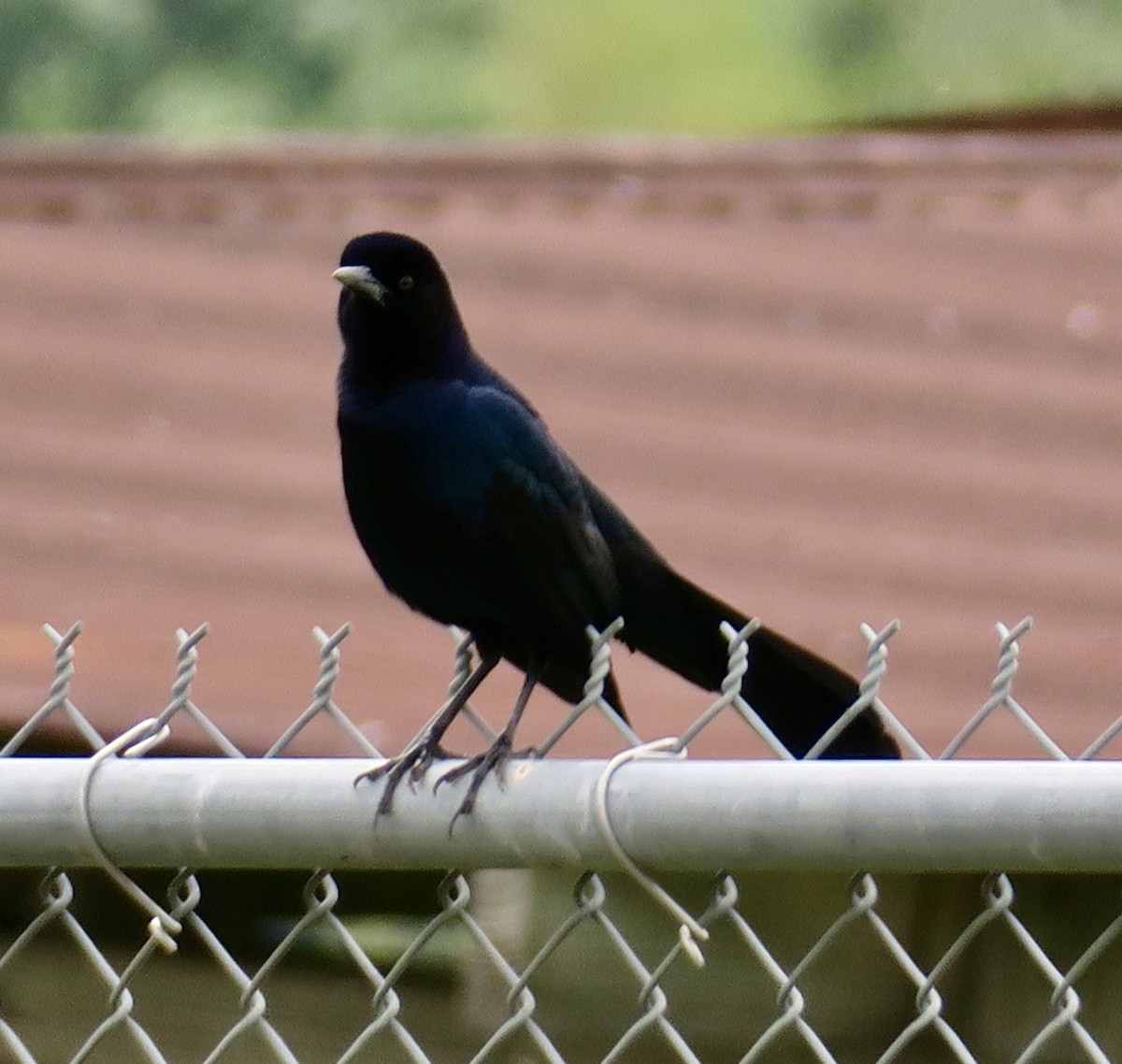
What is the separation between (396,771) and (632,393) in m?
3.45

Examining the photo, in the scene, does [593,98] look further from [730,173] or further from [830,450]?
[830,450]

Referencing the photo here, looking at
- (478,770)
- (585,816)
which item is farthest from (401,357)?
(585,816)

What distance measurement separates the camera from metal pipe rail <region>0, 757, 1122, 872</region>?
4.14 ft

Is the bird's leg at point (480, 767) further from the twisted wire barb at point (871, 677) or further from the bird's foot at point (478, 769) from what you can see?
the twisted wire barb at point (871, 677)

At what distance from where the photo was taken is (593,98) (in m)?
17.1

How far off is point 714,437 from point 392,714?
146cm

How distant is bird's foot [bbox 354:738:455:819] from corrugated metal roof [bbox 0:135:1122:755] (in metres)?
1.42

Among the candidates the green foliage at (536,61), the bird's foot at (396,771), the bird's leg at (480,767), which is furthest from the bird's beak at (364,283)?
the green foliage at (536,61)

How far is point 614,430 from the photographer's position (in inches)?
183

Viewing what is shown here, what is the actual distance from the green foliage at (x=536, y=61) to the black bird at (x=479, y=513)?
43.0 ft

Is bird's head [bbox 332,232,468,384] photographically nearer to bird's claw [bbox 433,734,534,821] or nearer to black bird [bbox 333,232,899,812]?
black bird [bbox 333,232,899,812]

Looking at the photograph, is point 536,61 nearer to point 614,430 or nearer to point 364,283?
point 614,430

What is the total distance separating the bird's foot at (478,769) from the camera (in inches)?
55.7

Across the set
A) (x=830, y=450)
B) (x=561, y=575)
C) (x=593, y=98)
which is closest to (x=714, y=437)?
(x=830, y=450)
